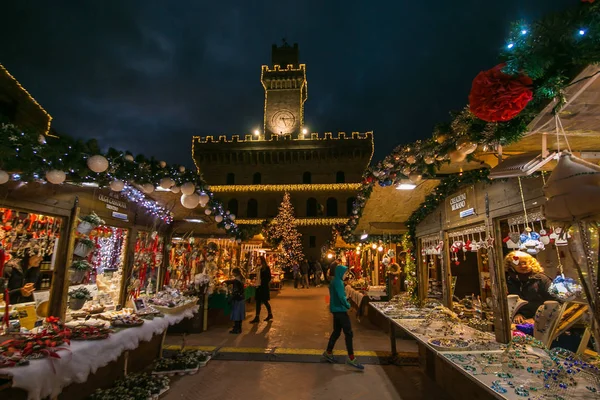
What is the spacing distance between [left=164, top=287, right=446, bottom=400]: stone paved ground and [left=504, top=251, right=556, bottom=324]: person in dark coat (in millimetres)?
2103

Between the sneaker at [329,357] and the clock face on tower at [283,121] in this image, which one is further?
the clock face on tower at [283,121]

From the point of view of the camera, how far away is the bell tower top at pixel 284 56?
1209 inches

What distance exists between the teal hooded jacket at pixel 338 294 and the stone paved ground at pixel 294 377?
90 centimetres

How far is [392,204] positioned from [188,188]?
13.8 feet

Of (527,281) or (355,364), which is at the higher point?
(527,281)

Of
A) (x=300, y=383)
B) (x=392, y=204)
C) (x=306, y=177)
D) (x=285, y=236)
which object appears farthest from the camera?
(x=306, y=177)

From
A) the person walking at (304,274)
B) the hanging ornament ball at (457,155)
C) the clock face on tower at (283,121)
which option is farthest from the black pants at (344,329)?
the clock face on tower at (283,121)

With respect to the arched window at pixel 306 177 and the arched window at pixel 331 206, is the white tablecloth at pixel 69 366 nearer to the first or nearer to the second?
the arched window at pixel 331 206

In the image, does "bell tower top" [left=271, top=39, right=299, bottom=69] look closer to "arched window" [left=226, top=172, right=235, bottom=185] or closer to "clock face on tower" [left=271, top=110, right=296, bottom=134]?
"clock face on tower" [left=271, top=110, right=296, bottom=134]

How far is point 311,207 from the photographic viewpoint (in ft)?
89.8

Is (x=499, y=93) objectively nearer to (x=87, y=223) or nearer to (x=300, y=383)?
(x=300, y=383)

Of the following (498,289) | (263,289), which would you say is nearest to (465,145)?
(498,289)

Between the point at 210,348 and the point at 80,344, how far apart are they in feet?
10.3

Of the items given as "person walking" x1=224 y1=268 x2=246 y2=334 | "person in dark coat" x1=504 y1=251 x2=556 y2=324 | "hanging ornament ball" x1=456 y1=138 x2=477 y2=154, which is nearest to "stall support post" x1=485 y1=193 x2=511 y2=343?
"person in dark coat" x1=504 y1=251 x2=556 y2=324
